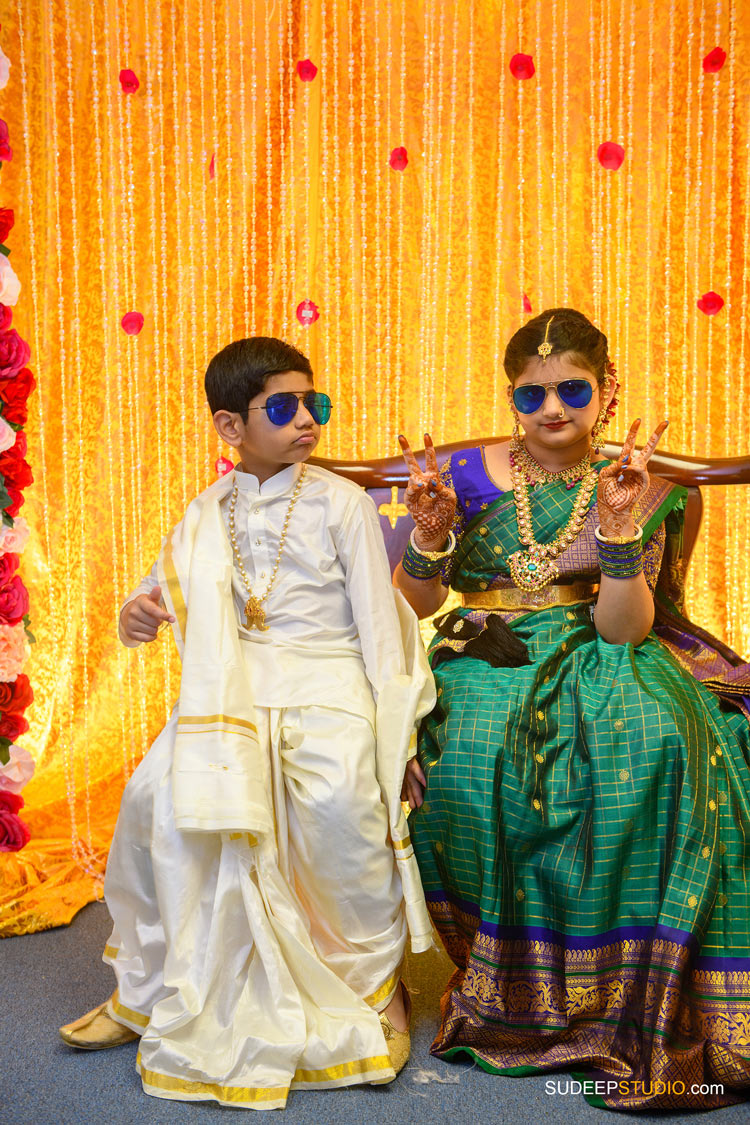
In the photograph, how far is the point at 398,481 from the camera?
313cm

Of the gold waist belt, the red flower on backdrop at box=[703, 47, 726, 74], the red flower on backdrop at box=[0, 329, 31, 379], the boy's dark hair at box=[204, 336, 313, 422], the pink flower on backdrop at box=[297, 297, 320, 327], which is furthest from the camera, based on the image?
the pink flower on backdrop at box=[297, 297, 320, 327]

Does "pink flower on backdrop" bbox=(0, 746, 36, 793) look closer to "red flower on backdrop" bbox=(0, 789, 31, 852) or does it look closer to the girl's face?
"red flower on backdrop" bbox=(0, 789, 31, 852)

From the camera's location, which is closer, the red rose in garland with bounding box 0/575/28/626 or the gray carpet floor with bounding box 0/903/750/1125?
the gray carpet floor with bounding box 0/903/750/1125

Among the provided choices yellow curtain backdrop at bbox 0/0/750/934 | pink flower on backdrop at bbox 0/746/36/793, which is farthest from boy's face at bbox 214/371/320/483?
yellow curtain backdrop at bbox 0/0/750/934

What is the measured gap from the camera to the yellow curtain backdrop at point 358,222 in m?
3.58

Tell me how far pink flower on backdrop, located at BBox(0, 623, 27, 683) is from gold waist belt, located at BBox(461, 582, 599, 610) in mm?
1305

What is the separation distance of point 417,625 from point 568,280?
74.1 inches

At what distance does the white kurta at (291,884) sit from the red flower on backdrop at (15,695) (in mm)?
825

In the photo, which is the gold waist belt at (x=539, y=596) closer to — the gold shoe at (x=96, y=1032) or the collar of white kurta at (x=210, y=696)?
the collar of white kurta at (x=210, y=696)

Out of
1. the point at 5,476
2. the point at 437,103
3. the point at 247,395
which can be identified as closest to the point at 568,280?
the point at 437,103

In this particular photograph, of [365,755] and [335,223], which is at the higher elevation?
[335,223]

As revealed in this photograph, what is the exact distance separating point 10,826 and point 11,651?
48cm

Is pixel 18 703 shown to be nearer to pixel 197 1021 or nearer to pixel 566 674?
pixel 197 1021

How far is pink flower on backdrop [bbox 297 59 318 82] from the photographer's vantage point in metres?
3.58
